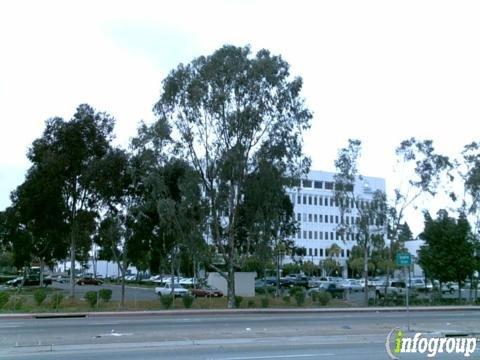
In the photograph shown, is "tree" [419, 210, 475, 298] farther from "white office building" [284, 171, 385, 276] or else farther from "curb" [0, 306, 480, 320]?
"white office building" [284, 171, 385, 276]

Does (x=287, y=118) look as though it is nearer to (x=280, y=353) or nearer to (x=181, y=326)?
(x=181, y=326)

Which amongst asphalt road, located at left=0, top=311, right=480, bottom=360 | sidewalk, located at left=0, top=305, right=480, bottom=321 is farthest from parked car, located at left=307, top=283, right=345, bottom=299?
asphalt road, located at left=0, top=311, right=480, bottom=360

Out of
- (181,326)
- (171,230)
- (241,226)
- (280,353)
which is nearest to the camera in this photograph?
(280,353)

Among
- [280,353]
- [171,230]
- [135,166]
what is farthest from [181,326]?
[135,166]

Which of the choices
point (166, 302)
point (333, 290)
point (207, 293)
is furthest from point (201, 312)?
point (333, 290)

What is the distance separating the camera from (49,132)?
136ft

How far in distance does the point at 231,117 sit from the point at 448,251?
19.7 metres

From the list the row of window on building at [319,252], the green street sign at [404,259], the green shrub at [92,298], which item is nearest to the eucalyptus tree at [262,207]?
the green shrub at [92,298]

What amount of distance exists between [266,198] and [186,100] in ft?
27.8

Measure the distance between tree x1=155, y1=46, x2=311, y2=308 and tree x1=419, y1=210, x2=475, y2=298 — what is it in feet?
43.7

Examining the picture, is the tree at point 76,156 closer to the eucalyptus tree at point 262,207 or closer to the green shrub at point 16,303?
the green shrub at point 16,303

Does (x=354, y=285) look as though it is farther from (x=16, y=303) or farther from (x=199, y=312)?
(x=16, y=303)

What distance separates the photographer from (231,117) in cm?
3956

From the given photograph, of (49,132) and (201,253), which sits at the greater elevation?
(49,132)
